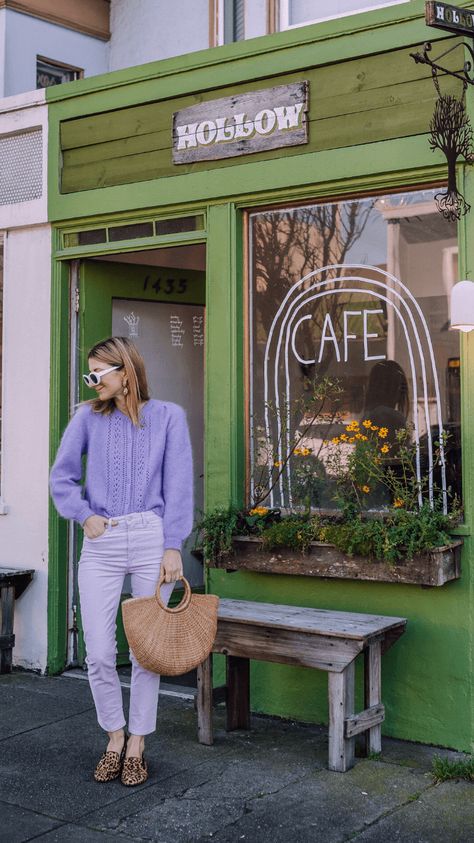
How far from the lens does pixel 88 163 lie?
22.4 feet

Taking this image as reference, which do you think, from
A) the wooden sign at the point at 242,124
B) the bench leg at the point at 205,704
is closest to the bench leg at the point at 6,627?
the bench leg at the point at 205,704

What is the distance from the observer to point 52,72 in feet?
27.7

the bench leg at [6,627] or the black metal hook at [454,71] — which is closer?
the black metal hook at [454,71]

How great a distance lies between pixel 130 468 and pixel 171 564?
1.62 feet

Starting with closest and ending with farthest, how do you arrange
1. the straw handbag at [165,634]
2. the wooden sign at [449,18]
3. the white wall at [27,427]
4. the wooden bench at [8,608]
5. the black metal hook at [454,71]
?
the wooden sign at [449,18] < the straw handbag at [165,634] < the black metal hook at [454,71] < the wooden bench at [8,608] < the white wall at [27,427]

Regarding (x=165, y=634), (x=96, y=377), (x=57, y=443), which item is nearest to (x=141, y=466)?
(x=96, y=377)

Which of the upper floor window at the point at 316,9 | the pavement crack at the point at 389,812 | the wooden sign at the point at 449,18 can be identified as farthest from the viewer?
the upper floor window at the point at 316,9

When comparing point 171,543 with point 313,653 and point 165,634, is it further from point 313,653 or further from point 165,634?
point 313,653

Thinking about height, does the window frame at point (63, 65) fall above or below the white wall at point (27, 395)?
above

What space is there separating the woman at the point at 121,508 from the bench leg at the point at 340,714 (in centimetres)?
85

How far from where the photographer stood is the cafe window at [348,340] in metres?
5.47

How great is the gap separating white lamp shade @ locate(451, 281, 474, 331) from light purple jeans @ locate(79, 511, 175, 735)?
5.94 ft

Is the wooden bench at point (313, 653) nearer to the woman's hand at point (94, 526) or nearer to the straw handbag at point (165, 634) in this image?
the straw handbag at point (165, 634)

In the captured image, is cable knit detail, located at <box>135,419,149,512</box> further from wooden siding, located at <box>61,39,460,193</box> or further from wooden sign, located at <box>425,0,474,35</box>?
wooden sign, located at <box>425,0,474,35</box>
